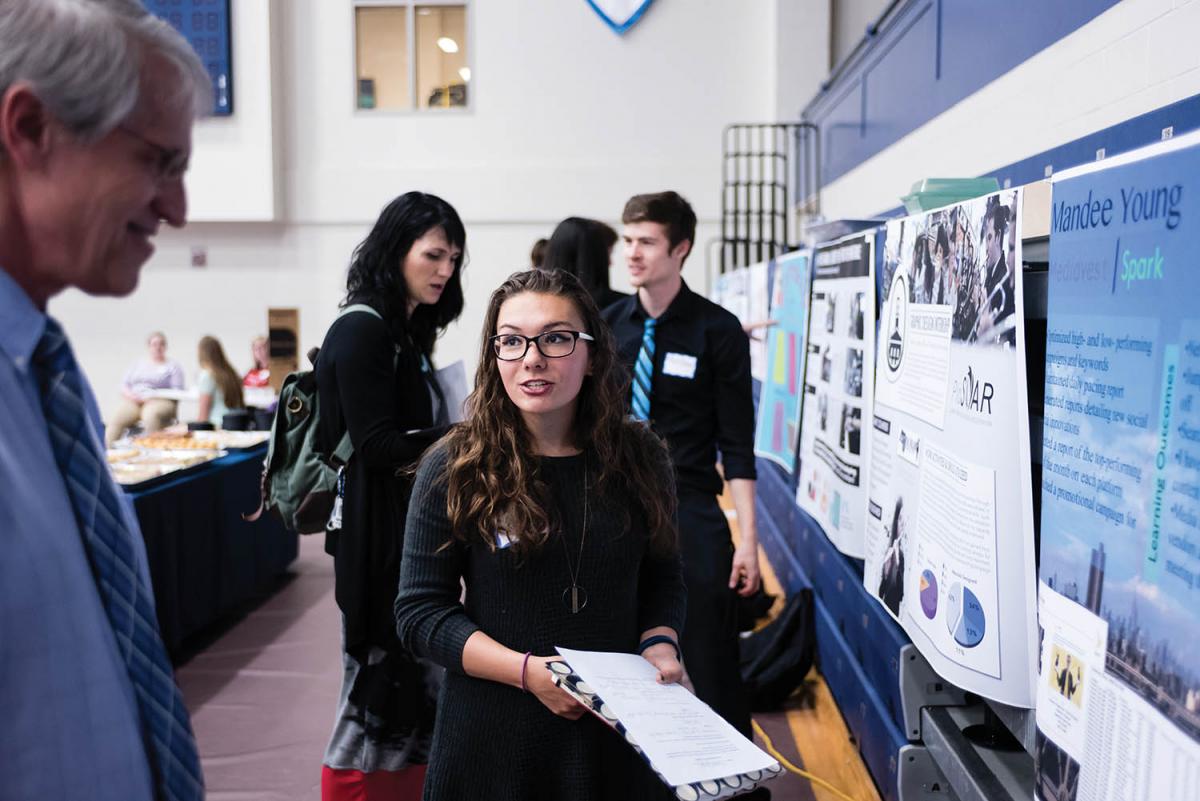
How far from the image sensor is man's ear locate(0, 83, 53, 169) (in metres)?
0.83

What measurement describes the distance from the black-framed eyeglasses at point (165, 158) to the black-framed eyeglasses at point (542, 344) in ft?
3.03

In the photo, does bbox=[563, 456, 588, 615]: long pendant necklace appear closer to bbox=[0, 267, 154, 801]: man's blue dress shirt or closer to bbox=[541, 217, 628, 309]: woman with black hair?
bbox=[0, 267, 154, 801]: man's blue dress shirt

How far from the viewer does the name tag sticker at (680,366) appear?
3066 mm

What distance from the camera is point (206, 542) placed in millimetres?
5086

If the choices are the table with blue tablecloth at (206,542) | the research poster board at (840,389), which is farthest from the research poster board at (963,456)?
the table with blue tablecloth at (206,542)

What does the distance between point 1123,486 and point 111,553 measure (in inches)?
48.8

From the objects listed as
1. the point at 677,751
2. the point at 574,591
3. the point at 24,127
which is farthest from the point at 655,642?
the point at 24,127

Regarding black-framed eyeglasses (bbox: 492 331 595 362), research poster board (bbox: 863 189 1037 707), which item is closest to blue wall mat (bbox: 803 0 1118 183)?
research poster board (bbox: 863 189 1037 707)

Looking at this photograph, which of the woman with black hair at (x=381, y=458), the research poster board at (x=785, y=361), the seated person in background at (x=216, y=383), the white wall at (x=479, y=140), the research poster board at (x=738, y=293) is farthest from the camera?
the white wall at (x=479, y=140)

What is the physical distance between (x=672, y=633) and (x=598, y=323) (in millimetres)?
607

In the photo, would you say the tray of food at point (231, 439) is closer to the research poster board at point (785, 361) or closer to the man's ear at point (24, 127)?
the research poster board at point (785, 361)

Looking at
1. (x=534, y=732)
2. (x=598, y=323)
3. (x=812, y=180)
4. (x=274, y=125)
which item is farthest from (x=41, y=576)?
(x=274, y=125)

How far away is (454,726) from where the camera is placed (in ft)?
5.93

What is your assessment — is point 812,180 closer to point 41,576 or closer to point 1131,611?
point 1131,611
